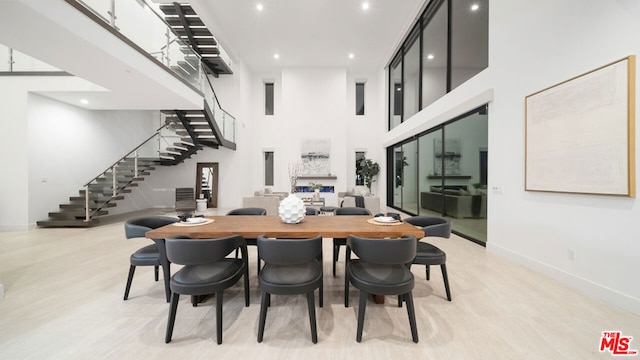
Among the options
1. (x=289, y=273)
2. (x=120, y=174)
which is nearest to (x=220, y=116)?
(x=120, y=174)

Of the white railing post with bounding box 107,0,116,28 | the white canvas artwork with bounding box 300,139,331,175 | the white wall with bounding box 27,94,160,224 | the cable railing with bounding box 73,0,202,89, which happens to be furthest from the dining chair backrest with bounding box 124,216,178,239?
the white canvas artwork with bounding box 300,139,331,175

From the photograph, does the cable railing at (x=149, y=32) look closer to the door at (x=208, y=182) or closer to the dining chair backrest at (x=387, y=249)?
the door at (x=208, y=182)

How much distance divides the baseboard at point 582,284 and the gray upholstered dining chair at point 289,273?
9.76 ft

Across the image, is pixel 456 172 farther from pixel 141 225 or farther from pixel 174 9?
pixel 174 9

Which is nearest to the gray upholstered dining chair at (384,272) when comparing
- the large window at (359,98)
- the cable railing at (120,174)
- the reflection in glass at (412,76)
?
the reflection in glass at (412,76)

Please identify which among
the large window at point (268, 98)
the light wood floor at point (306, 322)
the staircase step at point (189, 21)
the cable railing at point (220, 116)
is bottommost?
the light wood floor at point (306, 322)

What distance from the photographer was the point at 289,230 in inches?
84.2

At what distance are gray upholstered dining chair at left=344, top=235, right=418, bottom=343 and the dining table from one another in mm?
236

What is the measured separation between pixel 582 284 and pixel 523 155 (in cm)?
168

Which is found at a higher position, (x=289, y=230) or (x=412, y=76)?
(x=412, y=76)

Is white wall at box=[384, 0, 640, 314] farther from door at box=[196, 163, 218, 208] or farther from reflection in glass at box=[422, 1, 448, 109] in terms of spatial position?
door at box=[196, 163, 218, 208]

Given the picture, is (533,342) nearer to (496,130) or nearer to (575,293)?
(575,293)

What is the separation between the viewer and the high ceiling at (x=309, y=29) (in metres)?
6.24

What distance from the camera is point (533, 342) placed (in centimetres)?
186
